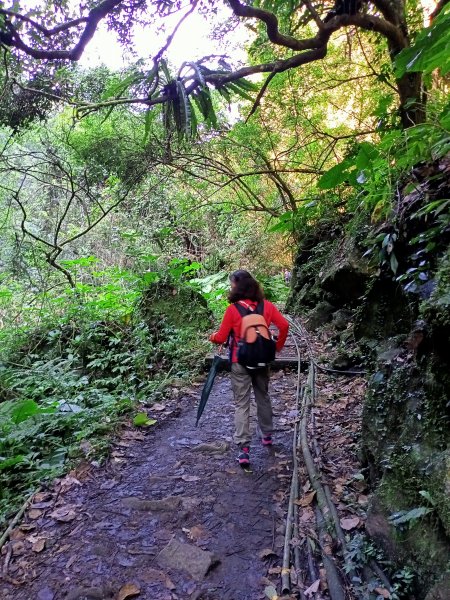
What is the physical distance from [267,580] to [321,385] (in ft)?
10.2

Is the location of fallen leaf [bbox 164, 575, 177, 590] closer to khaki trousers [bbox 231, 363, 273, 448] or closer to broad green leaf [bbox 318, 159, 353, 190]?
khaki trousers [bbox 231, 363, 273, 448]

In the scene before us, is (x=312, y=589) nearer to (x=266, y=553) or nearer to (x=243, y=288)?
(x=266, y=553)

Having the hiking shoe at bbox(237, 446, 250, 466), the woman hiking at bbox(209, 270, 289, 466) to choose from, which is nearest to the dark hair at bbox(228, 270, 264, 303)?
the woman hiking at bbox(209, 270, 289, 466)

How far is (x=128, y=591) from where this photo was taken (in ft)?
8.39

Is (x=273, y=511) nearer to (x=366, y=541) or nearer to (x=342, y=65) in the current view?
(x=366, y=541)

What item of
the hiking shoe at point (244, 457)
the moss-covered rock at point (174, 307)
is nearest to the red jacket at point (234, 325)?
the hiking shoe at point (244, 457)

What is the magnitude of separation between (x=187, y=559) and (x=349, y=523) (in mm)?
1075

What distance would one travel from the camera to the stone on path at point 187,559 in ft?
8.79

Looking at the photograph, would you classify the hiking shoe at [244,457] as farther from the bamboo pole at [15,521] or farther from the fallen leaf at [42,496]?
the bamboo pole at [15,521]

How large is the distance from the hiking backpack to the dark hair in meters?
0.16

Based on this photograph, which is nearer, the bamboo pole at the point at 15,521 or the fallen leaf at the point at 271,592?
the fallen leaf at the point at 271,592

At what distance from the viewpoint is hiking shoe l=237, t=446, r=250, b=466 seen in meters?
3.87

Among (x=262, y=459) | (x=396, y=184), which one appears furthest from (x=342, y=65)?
(x=262, y=459)

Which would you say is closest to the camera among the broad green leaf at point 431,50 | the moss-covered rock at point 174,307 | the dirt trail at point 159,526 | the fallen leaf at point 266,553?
the broad green leaf at point 431,50
